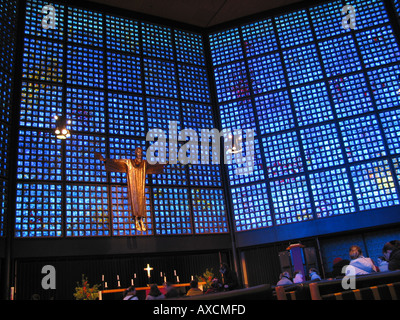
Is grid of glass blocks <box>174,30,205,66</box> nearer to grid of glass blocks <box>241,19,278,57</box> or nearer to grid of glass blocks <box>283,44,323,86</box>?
grid of glass blocks <box>241,19,278,57</box>

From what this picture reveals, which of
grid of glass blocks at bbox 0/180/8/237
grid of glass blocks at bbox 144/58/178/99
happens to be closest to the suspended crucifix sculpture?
grid of glass blocks at bbox 0/180/8/237

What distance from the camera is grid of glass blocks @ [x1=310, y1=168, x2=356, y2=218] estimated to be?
15430 millimetres

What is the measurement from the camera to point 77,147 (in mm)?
14531

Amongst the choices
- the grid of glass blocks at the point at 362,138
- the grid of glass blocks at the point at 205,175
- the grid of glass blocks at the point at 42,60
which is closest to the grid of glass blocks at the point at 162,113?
the grid of glass blocks at the point at 205,175

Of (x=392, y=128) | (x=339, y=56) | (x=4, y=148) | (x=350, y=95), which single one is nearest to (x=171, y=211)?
(x=4, y=148)

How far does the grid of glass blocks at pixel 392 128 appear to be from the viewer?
1545 cm

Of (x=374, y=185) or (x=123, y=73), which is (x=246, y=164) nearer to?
(x=374, y=185)

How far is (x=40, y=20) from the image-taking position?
1558 centimetres

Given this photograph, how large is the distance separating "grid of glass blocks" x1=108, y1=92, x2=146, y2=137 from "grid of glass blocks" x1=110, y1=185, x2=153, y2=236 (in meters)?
2.39

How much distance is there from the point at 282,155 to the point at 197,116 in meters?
4.20

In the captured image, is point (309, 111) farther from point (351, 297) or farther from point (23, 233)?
point (351, 297)

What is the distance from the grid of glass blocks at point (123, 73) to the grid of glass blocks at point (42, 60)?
1.99 metres

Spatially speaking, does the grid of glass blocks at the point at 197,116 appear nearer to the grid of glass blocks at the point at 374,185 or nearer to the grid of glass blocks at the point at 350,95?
the grid of glass blocks at the point at 350,95
